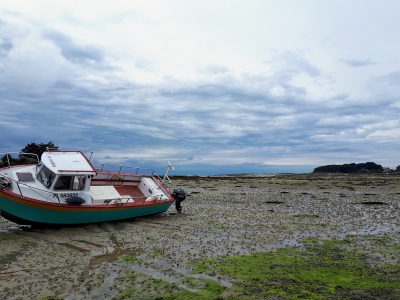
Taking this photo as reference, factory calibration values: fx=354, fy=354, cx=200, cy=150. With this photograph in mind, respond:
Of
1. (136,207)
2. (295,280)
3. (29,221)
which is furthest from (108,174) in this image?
(295,280)

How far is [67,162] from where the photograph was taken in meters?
15.5

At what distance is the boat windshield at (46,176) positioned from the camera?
14805mm

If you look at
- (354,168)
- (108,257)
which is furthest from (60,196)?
(354,168)

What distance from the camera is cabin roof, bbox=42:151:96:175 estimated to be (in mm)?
14789

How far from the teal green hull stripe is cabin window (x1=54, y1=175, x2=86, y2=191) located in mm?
1222

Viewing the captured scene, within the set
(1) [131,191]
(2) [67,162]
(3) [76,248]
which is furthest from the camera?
(1) [131,191]

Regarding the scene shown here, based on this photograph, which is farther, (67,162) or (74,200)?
(67,162)

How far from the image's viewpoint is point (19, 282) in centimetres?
824

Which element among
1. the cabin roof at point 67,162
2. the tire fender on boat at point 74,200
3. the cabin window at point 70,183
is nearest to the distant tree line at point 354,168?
the cabin roof at point 67,162

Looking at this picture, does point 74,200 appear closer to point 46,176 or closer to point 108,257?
point 46,176

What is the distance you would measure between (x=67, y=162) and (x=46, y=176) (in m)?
1.03

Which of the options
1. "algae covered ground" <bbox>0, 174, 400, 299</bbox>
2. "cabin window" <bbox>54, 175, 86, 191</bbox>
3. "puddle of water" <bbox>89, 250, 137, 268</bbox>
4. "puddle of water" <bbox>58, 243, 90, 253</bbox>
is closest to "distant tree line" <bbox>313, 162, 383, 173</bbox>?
"algae covered ground" <bbox>0, 174, 400, 299</bbox>

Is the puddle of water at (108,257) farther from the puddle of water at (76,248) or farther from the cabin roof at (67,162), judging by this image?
the cabin roof at (67,162)

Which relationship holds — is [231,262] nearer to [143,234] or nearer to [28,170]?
[143,234]
